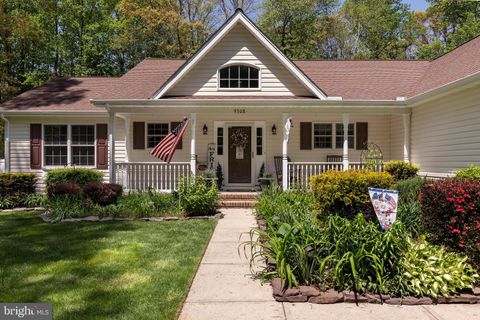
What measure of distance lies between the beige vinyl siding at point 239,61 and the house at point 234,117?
0.11ft

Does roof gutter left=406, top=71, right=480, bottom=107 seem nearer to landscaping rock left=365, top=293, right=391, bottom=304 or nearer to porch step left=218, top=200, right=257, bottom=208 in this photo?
porch step left=218, top=200, right=257, bottom=208

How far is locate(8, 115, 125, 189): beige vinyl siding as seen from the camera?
14.2 meters

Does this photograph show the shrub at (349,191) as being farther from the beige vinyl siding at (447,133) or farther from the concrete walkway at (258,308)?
the concrete walkway at (258,308)

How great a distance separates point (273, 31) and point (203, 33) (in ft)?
16.6

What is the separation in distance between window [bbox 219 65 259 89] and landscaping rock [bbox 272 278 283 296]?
9.57 m

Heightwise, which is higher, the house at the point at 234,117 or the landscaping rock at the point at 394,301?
the house at the point at 234,117

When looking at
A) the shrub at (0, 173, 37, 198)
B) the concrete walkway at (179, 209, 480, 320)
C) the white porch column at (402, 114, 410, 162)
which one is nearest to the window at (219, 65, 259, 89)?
the white porch column at (402, 114, 410, 162)

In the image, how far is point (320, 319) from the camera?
3.83 meters

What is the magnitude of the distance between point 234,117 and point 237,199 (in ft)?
11.1

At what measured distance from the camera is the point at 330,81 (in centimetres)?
1462

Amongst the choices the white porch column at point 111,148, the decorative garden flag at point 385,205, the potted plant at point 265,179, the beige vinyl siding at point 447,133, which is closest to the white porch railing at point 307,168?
the potted plant at point 265,179

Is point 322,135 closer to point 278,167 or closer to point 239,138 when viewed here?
point 278,167

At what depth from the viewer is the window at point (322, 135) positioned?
14.3 m

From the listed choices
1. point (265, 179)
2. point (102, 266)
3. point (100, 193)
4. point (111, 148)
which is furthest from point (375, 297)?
point (111, 148)
